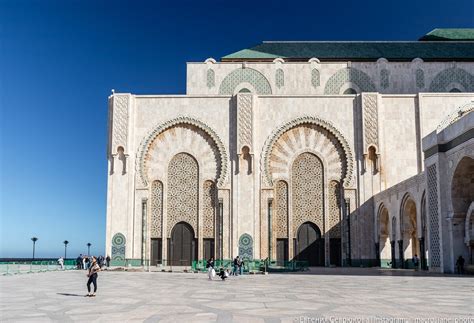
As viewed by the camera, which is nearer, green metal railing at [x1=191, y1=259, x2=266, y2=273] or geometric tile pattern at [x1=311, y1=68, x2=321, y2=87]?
green metal railing at [x1=191, y1=259, x2=266, y2=273]

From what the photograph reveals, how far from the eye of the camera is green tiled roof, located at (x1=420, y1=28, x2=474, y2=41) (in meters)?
29.9

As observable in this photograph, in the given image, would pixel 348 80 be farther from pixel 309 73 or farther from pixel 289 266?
pixel 289 266

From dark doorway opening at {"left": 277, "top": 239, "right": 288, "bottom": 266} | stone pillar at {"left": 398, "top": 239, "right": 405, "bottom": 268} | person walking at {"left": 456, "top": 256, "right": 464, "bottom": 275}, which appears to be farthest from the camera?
dark doorway opening at {"left": 277, "top": 239, "right": 288, "bottom": 266}

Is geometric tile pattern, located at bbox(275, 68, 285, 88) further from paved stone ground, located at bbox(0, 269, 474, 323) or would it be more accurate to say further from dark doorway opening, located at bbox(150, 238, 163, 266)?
paved stone ground, located at bbox(0, 269, 474, 323)

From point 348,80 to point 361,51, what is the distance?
6.93 feet

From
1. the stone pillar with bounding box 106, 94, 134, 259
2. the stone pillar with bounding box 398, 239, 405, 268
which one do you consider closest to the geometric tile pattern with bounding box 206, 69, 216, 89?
the stone pillar with bounding box 106, 94, 134, 259

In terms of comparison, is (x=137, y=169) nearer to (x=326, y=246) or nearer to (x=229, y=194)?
(x=229, y=194)

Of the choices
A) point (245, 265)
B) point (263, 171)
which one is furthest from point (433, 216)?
point (263, 171)

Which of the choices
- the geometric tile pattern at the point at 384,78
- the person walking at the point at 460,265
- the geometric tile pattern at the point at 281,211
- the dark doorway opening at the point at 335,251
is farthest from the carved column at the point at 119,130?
the person walking at the point at 460,265

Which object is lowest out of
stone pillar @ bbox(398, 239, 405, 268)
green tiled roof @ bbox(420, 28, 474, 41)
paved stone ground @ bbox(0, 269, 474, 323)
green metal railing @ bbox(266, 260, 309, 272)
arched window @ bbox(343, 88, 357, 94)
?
paved stone ground @ bbox(0, 269, 474, 323)

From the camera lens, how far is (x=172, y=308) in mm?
8703

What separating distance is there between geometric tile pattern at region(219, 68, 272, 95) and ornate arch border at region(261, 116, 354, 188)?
116 inches

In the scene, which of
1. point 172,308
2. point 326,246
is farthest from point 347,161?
point 172,308

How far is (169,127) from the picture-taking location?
2500 centimetres
